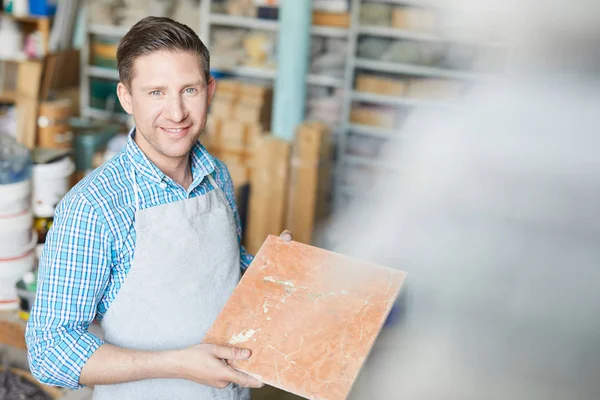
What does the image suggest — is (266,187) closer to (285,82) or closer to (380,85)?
(285,82)

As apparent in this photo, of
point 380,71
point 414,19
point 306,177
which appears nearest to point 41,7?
point 306,177

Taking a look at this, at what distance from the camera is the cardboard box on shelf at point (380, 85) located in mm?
4496

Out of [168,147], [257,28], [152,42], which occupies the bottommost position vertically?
[168,147]

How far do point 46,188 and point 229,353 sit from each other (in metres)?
1.48

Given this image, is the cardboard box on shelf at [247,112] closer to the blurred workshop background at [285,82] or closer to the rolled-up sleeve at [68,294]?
the blurred workshop background at [285,82]

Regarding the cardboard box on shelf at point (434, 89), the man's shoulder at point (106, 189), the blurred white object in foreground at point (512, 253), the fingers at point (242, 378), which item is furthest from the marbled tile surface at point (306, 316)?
the cardboard box on shelf at point (434, 89)

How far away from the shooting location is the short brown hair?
1371mm

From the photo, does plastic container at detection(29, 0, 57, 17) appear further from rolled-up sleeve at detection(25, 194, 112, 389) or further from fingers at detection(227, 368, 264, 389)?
fingers at detection(227, 368, 264, 389)

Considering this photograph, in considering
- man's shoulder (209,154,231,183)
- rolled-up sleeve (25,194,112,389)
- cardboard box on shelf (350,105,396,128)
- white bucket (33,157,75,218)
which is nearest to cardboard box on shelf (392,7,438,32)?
cardboard box on shelf (350,105,396,128)

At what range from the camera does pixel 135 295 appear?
1410mm

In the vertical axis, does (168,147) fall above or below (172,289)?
above

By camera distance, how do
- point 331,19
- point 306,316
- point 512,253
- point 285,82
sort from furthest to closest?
1. point 331,19
2. point 285,82
3. point 512,253
4. point 306,316

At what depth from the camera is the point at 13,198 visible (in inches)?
89.5

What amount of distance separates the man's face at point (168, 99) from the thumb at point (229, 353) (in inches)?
16.4
